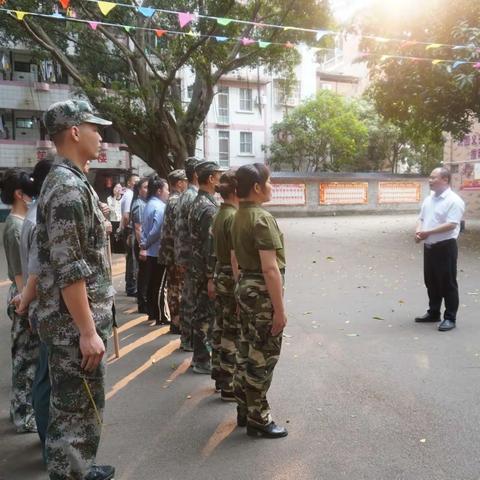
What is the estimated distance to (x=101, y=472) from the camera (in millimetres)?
2613

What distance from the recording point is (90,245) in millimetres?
2209

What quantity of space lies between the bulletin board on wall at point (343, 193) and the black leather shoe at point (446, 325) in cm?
1876

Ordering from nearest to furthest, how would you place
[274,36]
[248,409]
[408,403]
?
[248,409], [408,403], [274,36]

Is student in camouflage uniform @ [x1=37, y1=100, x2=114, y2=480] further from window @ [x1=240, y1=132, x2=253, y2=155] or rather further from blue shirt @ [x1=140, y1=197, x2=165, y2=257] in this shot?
window @ [x1=240, y1=132, x2=253, y2=155]

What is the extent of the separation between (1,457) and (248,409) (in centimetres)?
146

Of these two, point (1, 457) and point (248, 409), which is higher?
point (248, 409)

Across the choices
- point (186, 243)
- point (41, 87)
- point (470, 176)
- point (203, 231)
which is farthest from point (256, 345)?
point (41, 87)

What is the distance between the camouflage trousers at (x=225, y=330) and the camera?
11.9 ft

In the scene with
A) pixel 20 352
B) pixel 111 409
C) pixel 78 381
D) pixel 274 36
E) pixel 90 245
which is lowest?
pixel 111 409

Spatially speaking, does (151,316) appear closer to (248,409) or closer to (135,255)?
(135,255)

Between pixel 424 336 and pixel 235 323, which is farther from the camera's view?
pixel 424 336

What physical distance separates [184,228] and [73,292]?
256 cm

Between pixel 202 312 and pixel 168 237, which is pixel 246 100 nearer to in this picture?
pixel 168 237

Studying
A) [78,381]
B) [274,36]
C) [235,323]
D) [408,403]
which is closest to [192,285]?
[235,323]
